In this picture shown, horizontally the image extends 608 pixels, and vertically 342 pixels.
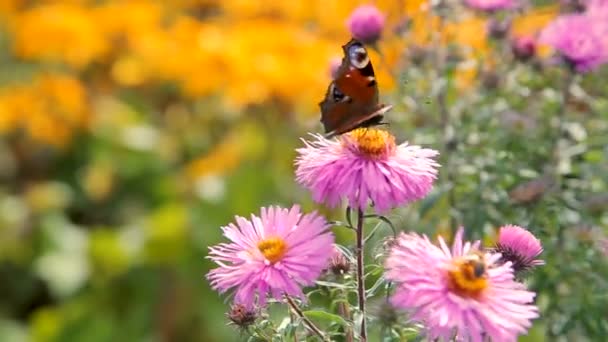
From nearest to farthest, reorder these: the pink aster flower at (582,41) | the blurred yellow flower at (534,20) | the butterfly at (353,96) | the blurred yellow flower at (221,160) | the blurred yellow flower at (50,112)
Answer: the butterfly at (353,96)
the pink aster flower at (582,41)
the blurred yellow flower at (534,20)
the blurred yellow flower at (221,160)
the blurred yellow flower at (50,112)

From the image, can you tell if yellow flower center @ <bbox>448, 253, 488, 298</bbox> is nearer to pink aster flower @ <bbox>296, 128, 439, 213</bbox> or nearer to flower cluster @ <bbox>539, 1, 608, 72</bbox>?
pink aster flower @ <bbox>296, 128, 439, 213</bbox>

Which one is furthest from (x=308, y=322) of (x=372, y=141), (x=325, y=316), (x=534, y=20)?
(x=534, y=20)

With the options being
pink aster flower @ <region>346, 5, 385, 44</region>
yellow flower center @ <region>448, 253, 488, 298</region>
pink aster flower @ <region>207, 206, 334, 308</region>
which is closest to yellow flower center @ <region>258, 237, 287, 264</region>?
pink aster flower @ <region>207, 206, 334, 308</region>

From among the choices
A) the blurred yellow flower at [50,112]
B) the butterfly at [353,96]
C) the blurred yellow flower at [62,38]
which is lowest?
the butterfly at [353,96]

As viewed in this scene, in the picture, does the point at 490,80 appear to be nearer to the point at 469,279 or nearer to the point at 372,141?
the point at 372,141

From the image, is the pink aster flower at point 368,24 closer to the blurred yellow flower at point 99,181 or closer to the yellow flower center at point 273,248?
the yellow flower center at point 273,248

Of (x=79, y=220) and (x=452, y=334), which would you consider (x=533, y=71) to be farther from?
(x=79, y=220)

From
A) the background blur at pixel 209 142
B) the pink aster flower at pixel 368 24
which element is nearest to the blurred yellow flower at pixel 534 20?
the background blur at pixel 209 142
